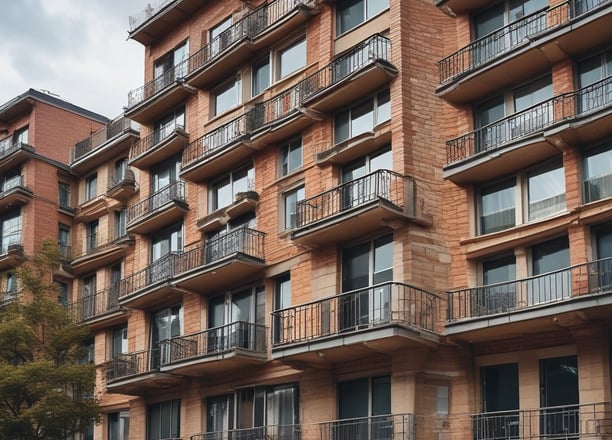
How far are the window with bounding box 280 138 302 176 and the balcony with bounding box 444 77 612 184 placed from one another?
579 cm

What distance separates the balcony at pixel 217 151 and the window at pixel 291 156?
1.18m

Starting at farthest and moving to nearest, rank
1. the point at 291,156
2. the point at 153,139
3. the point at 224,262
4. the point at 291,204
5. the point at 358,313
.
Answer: the point at 153,139
the point at 291,156
the point at 291,204
the point at 224,262
the point at 358,313

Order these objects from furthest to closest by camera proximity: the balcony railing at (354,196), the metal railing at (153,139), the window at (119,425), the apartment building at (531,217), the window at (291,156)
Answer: the window at (119,425), the metal railing at (153,139), the window at (291,156), the balcony railing at (354,196), the apartment building at (531,217)

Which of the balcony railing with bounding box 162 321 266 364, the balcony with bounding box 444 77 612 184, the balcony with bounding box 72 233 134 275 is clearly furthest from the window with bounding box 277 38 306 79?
the balcony with bounding box 72 233 134 275

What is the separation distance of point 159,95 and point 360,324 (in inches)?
605

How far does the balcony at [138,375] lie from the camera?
35906 millimetres

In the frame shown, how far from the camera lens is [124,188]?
146ft

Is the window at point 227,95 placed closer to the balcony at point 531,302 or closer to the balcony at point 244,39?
the balcony at point 244,39

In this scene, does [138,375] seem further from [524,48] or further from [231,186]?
[524,48]

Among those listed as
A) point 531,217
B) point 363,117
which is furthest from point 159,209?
point 531,217

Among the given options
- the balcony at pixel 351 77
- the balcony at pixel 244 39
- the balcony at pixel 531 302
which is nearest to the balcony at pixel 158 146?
the balcony at pixel 244 39

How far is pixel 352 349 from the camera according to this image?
2827 centimetres

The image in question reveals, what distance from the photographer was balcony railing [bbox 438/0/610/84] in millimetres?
26703

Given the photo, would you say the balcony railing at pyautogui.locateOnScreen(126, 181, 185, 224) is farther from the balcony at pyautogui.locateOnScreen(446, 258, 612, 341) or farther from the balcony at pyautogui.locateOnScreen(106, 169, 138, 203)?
the balcony at pyautogui.locateOnScreen(446, 258, 612, 341)
